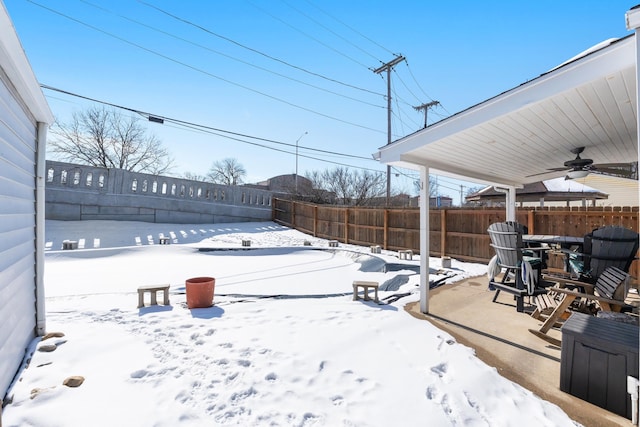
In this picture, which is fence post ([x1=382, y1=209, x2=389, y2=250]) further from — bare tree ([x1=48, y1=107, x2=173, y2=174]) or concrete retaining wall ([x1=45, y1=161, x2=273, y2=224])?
bare tree ([x1=48, y1=107, x2=173, y2=174])

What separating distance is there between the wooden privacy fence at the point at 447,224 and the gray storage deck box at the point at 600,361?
5.02 meters

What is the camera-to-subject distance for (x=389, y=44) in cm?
1357

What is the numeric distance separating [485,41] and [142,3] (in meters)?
9.38

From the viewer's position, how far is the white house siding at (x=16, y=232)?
7.05 ft

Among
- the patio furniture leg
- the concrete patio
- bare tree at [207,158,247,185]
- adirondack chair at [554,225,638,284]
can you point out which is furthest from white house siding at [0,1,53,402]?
bare tree at [207,158,247,185]

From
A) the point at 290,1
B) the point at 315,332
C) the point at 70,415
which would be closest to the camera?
the point at 70,415

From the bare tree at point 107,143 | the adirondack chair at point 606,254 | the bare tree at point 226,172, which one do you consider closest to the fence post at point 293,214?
the adirondack chair at point 606,254

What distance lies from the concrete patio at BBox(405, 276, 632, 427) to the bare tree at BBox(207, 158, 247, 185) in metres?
32.3

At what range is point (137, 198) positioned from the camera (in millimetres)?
12414

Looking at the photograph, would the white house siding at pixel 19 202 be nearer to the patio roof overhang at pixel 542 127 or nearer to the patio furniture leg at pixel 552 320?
the patio roof overhang at pixel 542 127

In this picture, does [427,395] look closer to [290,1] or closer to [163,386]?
[163,386]

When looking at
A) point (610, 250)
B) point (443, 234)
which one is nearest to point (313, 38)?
point (443, 234)

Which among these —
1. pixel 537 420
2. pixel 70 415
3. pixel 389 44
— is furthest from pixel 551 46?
pixel 70 415

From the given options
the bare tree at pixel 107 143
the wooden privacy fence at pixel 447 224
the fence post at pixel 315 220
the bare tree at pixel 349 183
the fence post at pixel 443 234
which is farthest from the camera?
the bare tree at pixel 349 183
